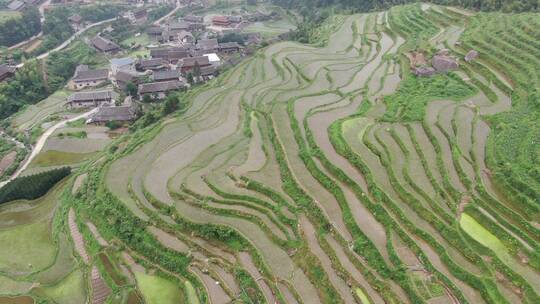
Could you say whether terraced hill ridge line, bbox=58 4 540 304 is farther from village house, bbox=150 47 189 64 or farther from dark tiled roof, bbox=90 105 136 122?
village house, bbox=150 47 189 64

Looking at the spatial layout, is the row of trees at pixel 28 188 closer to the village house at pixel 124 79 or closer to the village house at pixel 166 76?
the village house at pixel 166 76

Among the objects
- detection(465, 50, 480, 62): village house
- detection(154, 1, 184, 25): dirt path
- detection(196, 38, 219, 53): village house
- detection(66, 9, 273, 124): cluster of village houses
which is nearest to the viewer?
detection(465, 50, 480, 62): village house

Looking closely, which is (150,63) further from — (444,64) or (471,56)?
(471,56)

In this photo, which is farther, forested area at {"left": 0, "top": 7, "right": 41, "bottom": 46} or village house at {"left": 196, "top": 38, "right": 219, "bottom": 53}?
forested area at {"left": 0, "top": 7, "right": 41, "bottom": 46}

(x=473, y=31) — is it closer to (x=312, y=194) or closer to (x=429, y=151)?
(x=429, y=151)

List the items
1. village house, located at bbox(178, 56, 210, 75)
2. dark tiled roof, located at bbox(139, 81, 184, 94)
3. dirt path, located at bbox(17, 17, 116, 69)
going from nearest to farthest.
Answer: dark tiled roof, located at bbox(139, 81, 184, 94)
village house, located at bbox(178, 56, 210, 75)
dirt path, located at bbox(17, 17, 116, 69)

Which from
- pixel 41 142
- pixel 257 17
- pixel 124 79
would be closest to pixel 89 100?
pixel 124 79

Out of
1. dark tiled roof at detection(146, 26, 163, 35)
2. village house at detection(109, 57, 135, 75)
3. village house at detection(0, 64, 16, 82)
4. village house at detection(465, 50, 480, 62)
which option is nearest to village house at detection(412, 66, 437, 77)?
village house at detection(465, 50, 480, 62)
